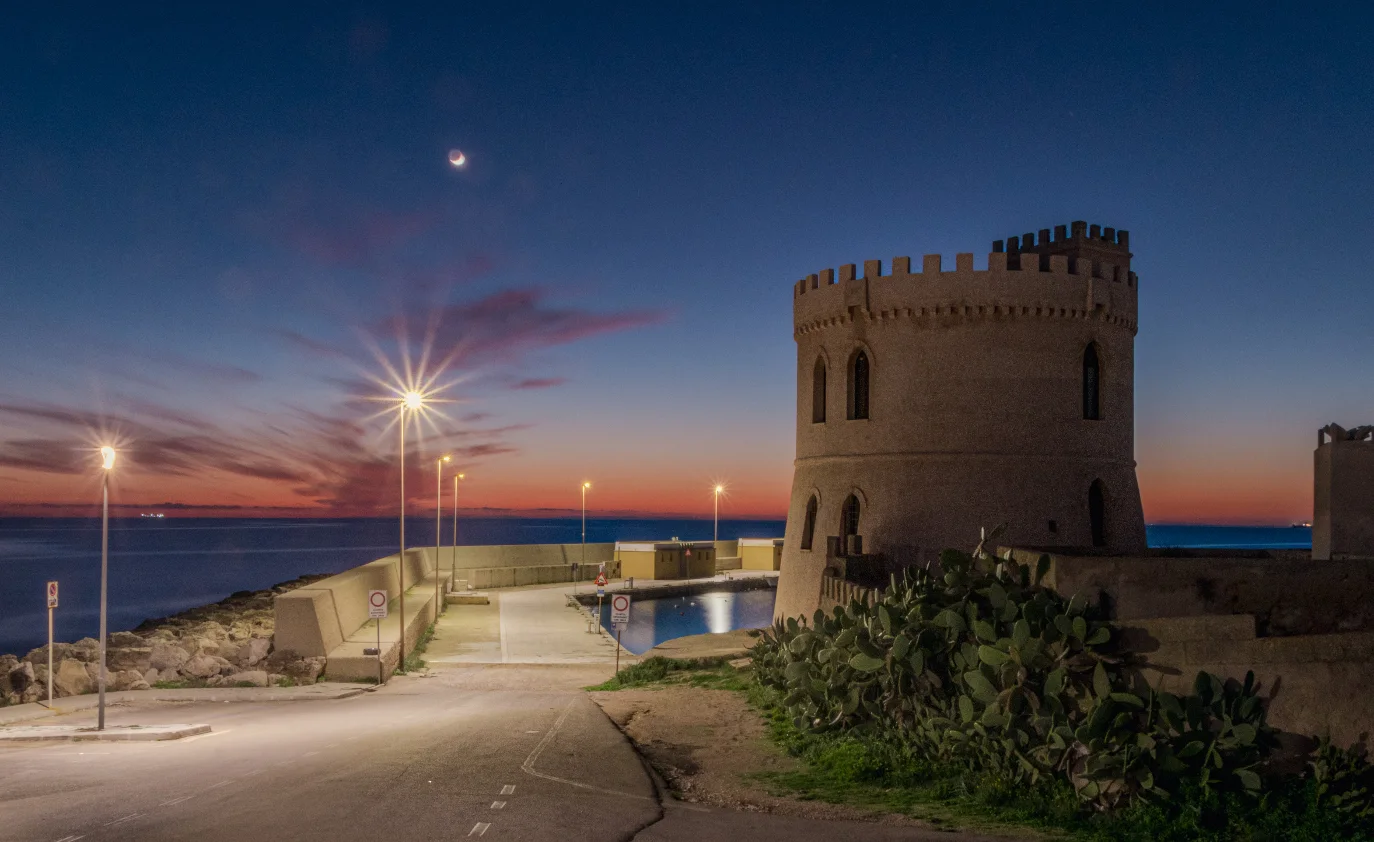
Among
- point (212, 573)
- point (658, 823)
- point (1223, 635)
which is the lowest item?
point (212, 573)

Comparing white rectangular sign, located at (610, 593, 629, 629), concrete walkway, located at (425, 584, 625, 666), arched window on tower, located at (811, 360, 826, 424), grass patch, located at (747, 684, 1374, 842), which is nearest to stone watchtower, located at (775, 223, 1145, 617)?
arched window on tower, located at (811, 360, 826, 424)

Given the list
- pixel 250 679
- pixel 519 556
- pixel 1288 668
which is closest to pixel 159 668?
pixel 250 679

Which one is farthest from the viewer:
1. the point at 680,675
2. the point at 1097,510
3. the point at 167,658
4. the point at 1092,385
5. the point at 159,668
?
the point at 167,658

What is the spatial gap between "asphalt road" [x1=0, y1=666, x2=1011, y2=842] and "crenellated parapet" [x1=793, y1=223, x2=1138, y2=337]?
39.0 feet

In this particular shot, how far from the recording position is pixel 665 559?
59.8 m

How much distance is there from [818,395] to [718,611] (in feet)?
97.7

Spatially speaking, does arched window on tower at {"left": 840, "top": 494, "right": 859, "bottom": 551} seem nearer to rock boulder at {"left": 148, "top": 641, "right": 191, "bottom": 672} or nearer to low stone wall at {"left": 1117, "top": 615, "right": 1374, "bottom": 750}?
low stone wall at {"left": 1117, "top": 615, "right": 1374, "bottom": 750}

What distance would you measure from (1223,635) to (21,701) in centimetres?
2398

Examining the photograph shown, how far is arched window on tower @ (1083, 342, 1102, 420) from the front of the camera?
24.0m

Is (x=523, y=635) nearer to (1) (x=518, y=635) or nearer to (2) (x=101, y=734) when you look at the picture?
(1) (x=518, y=635)

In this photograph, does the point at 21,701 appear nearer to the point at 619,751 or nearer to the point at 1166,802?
the point at 619,751

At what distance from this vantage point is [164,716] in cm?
1852

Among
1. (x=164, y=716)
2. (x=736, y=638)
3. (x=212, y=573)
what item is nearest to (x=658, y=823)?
(x=164, y=716)

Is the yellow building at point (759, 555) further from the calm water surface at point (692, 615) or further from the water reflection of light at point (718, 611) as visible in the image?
the water reflection of light at point (718, 611)
